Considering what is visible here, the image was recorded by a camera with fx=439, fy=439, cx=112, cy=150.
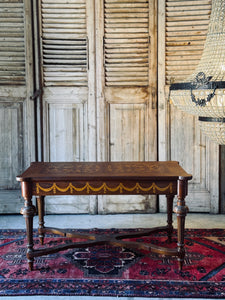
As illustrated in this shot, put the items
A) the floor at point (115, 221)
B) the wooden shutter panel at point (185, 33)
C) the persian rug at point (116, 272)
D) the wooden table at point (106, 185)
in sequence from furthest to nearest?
the wooden shutter panel at point (185, 33)
the floor at point (115, 221)
the wooden table at point (106, 185)
the persian rug at point (116, 272)

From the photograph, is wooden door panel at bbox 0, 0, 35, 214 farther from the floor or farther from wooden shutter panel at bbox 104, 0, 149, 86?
wooden shutter panel at bbox 104, 0, 149, 86

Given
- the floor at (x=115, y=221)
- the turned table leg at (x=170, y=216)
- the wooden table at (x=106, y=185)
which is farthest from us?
the floor at (x=115, y=221)

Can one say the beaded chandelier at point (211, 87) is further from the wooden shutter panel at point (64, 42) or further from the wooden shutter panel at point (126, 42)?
the wooden shutter panel at point (64, 42)

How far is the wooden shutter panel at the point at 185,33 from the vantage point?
4238 mm

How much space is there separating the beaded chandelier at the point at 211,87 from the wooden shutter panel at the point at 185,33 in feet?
4.25

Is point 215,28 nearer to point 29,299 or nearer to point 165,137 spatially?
point 165,137

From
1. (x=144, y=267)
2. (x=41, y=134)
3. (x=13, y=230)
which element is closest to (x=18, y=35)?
(x=41, y=134)

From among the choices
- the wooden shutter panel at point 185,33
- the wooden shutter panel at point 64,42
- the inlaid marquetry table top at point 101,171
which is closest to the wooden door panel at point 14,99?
the wooden shutter panel at point 64,42

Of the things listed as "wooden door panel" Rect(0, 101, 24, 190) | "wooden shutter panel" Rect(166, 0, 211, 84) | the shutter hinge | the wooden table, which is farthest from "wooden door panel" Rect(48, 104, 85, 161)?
the wooden table

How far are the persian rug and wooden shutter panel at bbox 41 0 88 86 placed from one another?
1.65 m

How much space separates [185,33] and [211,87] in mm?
1697

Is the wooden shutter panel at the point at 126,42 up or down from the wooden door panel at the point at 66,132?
up

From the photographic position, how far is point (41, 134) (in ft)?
14.5

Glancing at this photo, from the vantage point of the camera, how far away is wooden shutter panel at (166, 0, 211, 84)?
4238 mm
